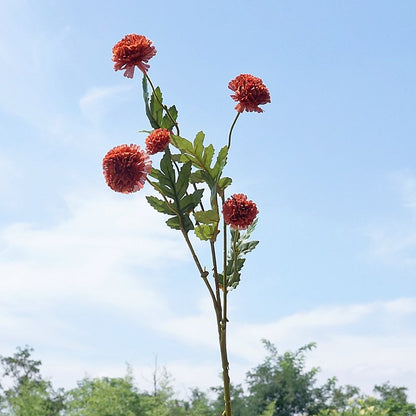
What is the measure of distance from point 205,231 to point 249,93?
374mm

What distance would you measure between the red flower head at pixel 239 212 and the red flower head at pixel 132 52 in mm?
447

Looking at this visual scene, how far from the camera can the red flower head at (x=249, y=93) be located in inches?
61.0

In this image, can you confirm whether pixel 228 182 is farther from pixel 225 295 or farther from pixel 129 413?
pixel 129 413

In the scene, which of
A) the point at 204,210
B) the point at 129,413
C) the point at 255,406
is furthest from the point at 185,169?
the point at 255,406

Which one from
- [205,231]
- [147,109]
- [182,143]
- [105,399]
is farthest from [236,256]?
[105,399]

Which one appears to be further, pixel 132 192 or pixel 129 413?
pixel 129 413

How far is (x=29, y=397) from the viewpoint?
270 inches

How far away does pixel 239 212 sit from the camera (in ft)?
4.80

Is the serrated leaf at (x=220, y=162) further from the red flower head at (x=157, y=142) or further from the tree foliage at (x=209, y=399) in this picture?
the tree foliage at (x=209, y=399)

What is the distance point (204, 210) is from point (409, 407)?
21.6 feet

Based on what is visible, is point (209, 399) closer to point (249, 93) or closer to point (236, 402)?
point (236, 402)

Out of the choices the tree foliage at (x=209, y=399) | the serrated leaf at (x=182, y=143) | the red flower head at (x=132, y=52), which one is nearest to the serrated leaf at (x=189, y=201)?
the serrated leaf at (x=182, y=143)

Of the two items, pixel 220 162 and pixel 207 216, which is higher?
pixel 220 162

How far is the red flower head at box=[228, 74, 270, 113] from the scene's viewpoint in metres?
1.55
